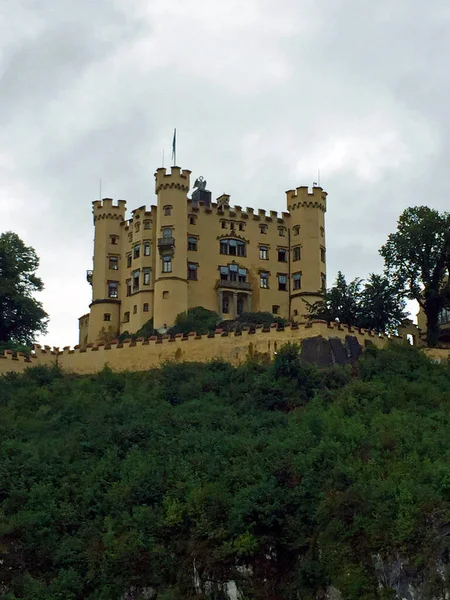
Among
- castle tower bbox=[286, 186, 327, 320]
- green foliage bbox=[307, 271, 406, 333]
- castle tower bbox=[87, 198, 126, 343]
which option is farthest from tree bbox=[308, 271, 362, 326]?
castle tower bbox=[87, 198, 126, 343]

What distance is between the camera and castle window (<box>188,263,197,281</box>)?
256ft

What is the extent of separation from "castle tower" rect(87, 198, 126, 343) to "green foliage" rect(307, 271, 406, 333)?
64.2 feet

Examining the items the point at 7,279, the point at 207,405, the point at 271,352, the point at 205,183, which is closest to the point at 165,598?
the point at 207,405

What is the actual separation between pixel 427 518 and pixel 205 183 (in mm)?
54342

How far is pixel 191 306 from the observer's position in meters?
77.2

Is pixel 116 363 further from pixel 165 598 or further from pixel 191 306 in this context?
pixel 165 598

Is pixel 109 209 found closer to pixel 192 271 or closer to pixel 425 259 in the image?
pixel 192 271

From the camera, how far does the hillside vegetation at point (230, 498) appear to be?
34.0m

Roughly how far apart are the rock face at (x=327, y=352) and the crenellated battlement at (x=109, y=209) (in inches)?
1235

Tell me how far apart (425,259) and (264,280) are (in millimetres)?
18450

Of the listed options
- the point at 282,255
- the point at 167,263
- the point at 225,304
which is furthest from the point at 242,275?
the point at 167,263

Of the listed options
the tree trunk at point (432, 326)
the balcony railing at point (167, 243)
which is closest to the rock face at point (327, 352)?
the tree trunk at point (432, 326)

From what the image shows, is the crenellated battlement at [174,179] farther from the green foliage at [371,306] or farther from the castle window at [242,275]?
the green foliage at [371,306]

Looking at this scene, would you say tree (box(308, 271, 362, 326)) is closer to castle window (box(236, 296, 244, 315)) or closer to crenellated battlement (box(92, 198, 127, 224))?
castle window (box(236, 296, 244, 315))
